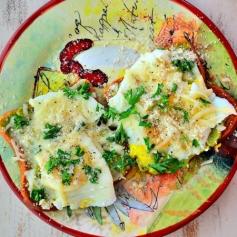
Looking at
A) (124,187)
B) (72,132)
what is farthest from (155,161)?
(72,132)

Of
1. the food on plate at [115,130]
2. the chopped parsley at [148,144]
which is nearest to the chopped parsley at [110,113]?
the food on plate at [115,130]

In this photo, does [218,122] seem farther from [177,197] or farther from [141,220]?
[141,220]

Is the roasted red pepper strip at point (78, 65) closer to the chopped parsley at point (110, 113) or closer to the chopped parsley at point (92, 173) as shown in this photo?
the chopped parsley at point (110, 113)

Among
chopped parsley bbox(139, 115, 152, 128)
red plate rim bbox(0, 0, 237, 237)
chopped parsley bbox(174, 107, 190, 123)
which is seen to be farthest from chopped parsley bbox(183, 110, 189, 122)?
red plate rim bbox(0, 0, 237, 237)

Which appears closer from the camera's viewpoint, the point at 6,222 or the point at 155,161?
the point at 155,161

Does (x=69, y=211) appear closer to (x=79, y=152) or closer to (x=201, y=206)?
(x=79, y=152)

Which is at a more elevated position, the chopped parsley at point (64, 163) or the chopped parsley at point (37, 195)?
the chopped parsley at point (64, 163)
